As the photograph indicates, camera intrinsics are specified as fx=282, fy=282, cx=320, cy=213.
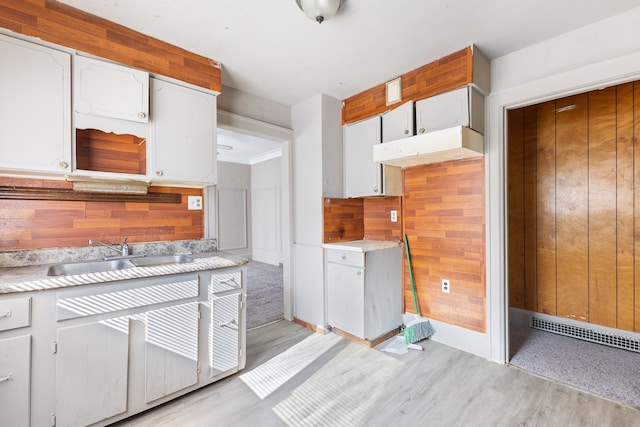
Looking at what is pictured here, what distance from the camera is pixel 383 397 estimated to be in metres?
1.92

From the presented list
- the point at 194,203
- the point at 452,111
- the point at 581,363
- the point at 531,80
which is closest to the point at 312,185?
the point at 194,203

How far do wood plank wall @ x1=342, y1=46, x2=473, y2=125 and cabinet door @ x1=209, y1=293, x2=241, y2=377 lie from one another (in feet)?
7.24

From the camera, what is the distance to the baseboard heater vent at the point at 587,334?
2528 millimetres

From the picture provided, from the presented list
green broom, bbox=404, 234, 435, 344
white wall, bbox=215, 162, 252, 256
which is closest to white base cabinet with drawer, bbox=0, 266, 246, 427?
green broom, bbox=404, 234, 435, 344

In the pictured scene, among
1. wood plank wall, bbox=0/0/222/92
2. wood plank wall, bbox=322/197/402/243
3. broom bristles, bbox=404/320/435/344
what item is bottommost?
broom bristles, bbox=404/320/435/344

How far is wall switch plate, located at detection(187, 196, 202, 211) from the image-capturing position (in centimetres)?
254

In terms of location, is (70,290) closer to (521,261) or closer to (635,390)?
(635,390)

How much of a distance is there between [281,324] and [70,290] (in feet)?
6.95

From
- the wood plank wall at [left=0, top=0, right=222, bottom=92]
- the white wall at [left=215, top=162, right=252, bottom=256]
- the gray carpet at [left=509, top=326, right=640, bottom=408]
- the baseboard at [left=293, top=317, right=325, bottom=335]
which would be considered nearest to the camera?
the wood plank wall at [left=0, top=0, right=222, bottom=92]

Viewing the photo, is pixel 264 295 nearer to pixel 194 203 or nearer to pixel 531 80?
pixel 194 203

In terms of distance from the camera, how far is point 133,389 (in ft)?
5.56

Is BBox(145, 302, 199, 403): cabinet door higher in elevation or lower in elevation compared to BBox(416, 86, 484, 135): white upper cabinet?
lower

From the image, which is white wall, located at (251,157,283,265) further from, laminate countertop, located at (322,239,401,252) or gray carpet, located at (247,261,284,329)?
laminate countertop, located at (322,239,401,252)

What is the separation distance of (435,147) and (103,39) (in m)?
2.39
